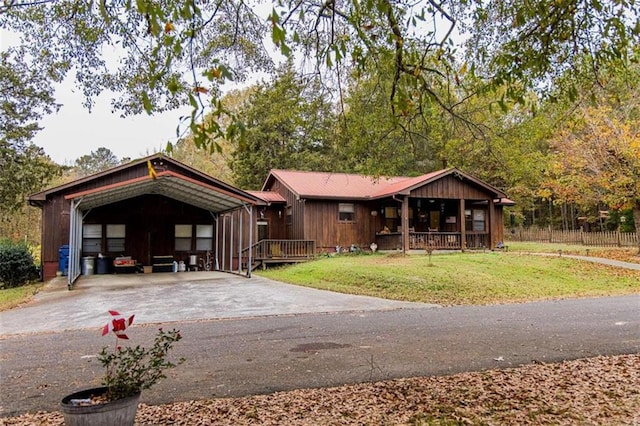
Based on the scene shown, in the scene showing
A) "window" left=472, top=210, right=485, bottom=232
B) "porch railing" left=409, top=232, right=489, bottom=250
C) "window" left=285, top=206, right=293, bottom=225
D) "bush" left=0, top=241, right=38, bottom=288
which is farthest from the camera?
"window" left=472, top=210, right=485, bottom=232

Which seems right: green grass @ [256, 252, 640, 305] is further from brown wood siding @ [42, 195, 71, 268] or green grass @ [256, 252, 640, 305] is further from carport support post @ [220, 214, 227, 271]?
brown wood siding @ [42, 195, 71, 268]

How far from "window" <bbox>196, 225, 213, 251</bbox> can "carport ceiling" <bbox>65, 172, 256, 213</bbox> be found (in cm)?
123

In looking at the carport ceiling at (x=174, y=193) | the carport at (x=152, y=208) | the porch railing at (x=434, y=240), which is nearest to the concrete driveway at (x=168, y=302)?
the carport at (x=152, y=208)

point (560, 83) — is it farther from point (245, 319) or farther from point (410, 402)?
point (245, 319)

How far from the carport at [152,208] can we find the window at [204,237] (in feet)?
0.20

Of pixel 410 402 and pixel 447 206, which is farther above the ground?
pixel 447 206

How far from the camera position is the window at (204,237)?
63.8 feet

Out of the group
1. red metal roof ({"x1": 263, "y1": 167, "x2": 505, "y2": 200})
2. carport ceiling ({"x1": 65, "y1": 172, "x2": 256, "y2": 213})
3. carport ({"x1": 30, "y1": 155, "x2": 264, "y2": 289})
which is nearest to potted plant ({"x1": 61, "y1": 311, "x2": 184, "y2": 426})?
carport ceiling ({"x1": 65, "y1": 172, "x2": 256, "y2": 213})

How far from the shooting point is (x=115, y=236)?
58.4 ft

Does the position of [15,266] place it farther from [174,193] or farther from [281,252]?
[281,252]

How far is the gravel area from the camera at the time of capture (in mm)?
3572

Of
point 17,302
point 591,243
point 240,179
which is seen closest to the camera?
point 17,302

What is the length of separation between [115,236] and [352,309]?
478 inches

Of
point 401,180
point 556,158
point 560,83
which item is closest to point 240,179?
point 401,180
